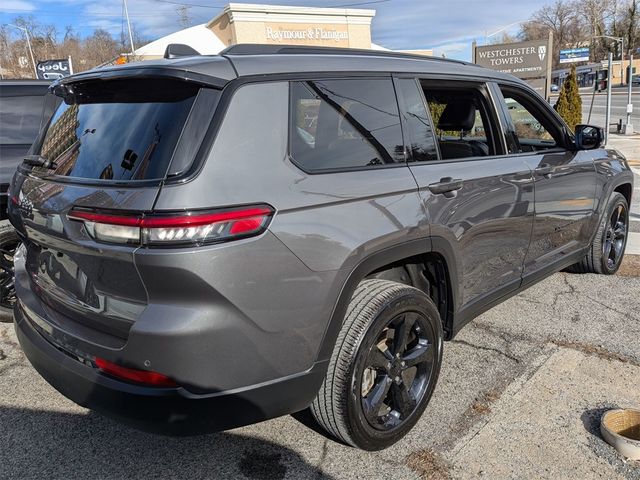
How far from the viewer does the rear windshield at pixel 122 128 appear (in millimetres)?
2074

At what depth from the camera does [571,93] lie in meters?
15.8

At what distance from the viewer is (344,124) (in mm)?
2531

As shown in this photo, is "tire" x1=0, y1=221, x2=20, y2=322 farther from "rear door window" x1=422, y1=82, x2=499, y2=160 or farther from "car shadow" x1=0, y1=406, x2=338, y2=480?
"rear door window" x1=422, y1=82, x2=499, y2=160

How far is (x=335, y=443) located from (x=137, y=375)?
117 cm

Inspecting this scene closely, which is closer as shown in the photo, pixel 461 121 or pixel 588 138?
pixel 461 121

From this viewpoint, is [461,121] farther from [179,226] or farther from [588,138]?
[179,226]

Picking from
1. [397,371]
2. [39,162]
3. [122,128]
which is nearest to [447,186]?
[397,371]

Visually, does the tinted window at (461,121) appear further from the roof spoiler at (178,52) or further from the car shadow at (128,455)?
the car shadow at (128,455)

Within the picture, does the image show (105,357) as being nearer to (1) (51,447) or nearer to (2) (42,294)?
(2) (42,294)

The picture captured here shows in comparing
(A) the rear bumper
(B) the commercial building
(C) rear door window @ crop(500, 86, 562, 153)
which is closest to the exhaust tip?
(A) the rear bumper

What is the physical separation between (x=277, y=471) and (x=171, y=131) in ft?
5.34

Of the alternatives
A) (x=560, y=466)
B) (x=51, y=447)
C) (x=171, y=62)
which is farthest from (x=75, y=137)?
(x=560, y=466)

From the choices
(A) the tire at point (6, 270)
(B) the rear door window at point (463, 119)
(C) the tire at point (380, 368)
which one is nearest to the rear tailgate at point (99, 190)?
(C) the tire at point (380, 368)

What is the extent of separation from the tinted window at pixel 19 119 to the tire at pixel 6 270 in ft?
3.05
